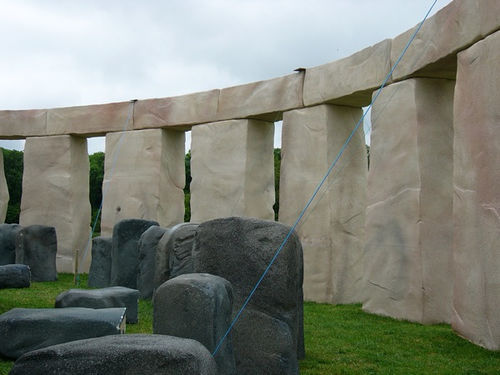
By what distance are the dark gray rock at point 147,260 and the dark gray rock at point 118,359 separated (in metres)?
5.98

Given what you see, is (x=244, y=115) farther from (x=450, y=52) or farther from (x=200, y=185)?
(x=450, y=52)

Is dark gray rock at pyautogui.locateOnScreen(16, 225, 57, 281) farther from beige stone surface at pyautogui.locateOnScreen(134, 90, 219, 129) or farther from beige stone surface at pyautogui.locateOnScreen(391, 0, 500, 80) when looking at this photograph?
beige stone surface at pyautogui.locateOnScreen(391, 0, 500, 80)

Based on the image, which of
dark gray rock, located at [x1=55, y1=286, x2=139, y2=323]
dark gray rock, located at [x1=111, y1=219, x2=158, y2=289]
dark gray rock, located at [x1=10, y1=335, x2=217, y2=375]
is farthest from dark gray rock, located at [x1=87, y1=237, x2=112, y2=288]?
dark gray rock, located at [x1=10, y1=335, x2=217, y2=375]

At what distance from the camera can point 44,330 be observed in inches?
190

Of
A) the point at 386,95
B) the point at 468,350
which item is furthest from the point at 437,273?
the point at 386,95

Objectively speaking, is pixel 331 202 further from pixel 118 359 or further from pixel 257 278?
pixel 118 359

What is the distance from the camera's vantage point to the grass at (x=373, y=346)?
5.00 meters

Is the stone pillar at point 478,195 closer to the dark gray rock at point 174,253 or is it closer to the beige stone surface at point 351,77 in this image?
the beige stone surface at point 351,77

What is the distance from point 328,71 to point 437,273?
343 centimetres

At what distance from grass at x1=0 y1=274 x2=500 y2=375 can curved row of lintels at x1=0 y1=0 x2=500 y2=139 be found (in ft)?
9.26

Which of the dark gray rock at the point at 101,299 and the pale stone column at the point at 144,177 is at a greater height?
the pale stone column at the point at 144,177

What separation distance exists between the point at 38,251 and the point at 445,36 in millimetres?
7514

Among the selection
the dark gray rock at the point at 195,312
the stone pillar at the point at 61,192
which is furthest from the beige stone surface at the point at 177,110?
the dark gray rock at the point at 195,312

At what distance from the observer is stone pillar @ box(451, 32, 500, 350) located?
5.70 meters
